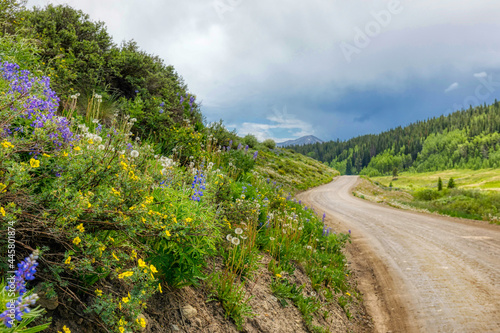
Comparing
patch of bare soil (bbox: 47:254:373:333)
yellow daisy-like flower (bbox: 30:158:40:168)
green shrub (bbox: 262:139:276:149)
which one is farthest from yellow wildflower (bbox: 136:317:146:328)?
green shrub (bbox: 262:139:276:149)

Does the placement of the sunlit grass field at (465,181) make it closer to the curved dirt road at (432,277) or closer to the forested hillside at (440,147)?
the forested hillside at (440,147)

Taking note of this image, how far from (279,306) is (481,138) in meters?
197

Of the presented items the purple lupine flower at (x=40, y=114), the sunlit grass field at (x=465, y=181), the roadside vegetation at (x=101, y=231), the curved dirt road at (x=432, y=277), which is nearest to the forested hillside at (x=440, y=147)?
the sunlit grass field at (x=465, y=181)

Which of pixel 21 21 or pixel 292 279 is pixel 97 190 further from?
pixel 21 21

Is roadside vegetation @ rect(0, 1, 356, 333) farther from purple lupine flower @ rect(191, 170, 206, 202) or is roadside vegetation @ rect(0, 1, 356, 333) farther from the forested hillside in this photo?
the forested hillside

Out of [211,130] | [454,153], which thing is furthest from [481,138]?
[211,130]

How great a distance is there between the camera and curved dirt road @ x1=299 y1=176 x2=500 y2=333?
5.13 metres

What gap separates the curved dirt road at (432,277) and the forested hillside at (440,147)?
410 ft

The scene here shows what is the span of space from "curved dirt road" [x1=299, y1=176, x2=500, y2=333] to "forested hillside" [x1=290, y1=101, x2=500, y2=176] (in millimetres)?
124816

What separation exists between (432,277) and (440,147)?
189966 mm

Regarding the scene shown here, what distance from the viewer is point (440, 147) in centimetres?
16225

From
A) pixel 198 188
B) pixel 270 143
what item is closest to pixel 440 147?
pixel 270 143

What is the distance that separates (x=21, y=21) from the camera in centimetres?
648

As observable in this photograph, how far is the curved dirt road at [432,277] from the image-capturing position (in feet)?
16.8
